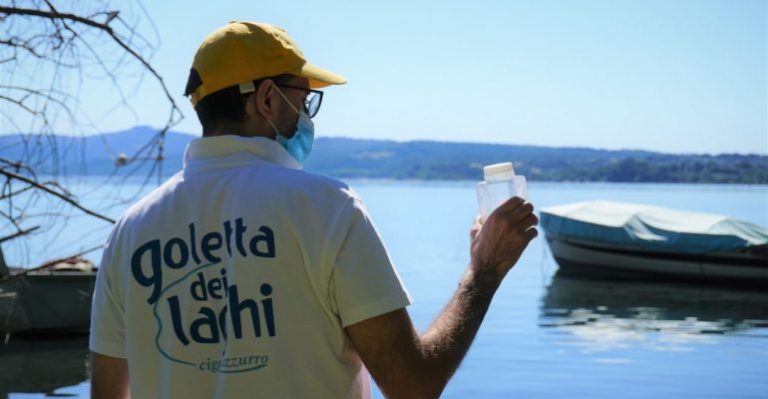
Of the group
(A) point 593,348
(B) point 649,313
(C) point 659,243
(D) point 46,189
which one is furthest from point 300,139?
(C) point 659,243

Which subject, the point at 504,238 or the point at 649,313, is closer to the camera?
the point at 504,238

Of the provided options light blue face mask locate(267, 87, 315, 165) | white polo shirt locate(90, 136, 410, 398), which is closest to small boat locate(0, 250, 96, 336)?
light blue face mask locate(267, 87, 315, 165)

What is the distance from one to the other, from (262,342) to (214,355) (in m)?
0.12

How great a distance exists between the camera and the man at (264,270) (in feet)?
6.38

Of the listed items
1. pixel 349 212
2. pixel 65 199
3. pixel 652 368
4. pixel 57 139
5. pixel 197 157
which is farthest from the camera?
pixel 652 368

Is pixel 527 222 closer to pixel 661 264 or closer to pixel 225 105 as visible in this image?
pixel 225 105

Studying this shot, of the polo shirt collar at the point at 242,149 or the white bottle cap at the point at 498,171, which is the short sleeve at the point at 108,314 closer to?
the polo shirt collar at the point at 242,149

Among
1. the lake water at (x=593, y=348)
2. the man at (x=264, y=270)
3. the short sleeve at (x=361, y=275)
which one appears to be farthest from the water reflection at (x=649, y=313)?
the short sleeve at (x=361, y=275)

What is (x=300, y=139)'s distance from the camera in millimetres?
2242

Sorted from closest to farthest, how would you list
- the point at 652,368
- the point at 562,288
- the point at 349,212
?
1. the point at 349,212
2. the point at 652,368
3. the point at 562,288

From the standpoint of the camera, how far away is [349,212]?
6.33 ft

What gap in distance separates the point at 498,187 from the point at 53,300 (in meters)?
19.1

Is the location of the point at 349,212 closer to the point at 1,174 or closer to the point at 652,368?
the point at 1,174

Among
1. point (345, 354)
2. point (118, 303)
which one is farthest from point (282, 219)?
point (118, 303)
